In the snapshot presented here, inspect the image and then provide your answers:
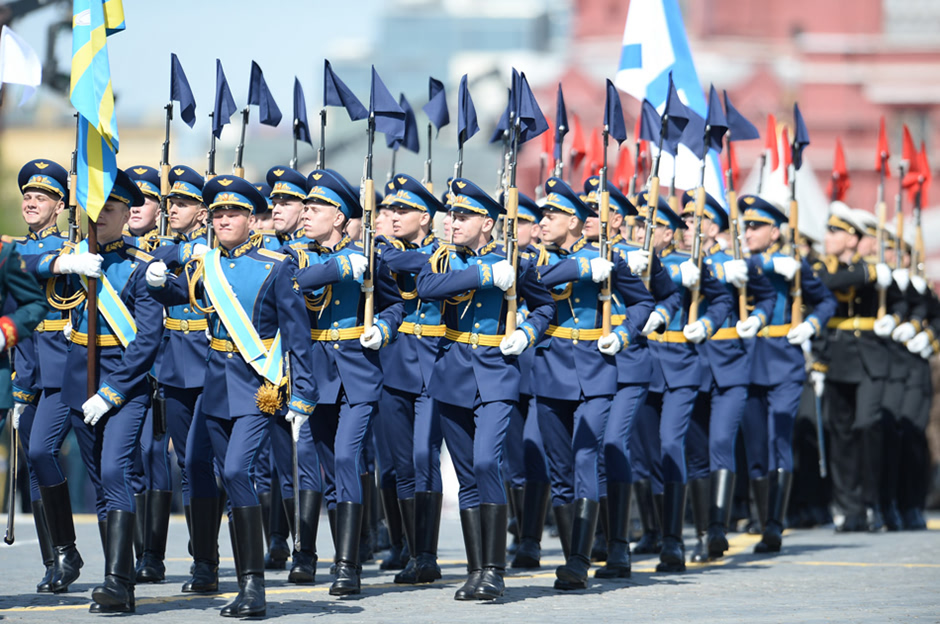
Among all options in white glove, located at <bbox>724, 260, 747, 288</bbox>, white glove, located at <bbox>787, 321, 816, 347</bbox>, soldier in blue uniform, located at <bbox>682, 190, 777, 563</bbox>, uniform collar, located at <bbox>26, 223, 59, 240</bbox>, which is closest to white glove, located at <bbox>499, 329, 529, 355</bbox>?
uniform collar, located at <bbox>26, 223, 59, 240</bbox>

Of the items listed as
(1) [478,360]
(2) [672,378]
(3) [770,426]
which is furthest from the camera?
(3) [770,426]

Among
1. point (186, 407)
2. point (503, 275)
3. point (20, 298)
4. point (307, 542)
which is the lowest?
point (307, 542)

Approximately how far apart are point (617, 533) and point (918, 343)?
5010 mm

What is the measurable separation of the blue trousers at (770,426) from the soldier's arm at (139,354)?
16.4ft

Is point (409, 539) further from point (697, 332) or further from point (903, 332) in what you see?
point (903, 332)

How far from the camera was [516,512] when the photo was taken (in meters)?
12.1

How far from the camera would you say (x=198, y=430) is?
9.13 meters

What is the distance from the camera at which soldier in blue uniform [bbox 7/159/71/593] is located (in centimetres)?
963

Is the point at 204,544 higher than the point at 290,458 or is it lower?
lower

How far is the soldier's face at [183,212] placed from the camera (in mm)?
10805

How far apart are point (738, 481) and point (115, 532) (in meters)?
6.57

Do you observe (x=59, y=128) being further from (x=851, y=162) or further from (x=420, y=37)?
(x=420, y=37)

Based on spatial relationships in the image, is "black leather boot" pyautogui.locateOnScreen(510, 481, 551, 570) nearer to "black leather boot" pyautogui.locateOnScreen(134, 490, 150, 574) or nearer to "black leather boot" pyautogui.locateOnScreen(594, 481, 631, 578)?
"black leather boot" pyautogui.locateOnScreen(594, 481, 631, 578)

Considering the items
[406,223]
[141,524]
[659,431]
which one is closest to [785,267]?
[659,431]
